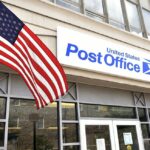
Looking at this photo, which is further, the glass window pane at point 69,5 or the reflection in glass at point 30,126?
the glass window pane at point 69,5

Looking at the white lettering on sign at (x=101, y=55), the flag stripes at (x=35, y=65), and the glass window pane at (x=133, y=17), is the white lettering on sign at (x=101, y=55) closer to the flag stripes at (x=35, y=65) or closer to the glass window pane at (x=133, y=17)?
the glass window pane at (x=133, y=17)

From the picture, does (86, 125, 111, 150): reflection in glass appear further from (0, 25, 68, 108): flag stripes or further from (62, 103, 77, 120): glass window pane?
(0, 25, 68, 108): flag stripes

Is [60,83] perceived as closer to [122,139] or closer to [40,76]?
[40,76]

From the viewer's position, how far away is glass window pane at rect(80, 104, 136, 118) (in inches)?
266

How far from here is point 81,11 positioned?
7.52 meters

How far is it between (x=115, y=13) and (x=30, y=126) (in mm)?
5177

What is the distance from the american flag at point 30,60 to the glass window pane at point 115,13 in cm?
467

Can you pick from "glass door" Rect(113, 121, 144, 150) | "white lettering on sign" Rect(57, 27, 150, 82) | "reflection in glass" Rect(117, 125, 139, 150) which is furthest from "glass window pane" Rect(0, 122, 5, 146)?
"reflection in glass" Rect(117, 125, 139, 150)

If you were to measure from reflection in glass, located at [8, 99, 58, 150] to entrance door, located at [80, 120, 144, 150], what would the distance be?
840 mm

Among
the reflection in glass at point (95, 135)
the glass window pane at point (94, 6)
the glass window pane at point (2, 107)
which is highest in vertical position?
the glass window pane at point (94, 6)

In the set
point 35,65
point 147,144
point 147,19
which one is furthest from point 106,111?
point 147,19

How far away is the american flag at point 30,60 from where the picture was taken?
410 cm

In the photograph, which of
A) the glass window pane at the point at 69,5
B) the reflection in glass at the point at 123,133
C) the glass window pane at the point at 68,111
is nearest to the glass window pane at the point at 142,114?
the reflection in glass at the point at 123,133

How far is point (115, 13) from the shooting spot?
8750 mm
